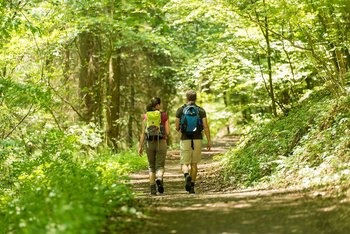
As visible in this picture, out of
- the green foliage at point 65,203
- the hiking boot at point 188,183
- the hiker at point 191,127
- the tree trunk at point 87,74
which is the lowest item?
the hiking boot at point 188,183

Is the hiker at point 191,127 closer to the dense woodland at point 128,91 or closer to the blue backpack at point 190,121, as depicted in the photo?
the blue backpack at point 190,121

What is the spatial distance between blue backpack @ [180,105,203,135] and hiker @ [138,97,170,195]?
41 cm

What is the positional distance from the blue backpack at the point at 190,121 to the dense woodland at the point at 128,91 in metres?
1.91

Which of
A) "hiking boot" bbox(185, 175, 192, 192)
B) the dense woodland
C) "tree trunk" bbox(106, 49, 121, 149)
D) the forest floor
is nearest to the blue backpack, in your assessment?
"hiking boot" bbox(185, 175, 192, 192)

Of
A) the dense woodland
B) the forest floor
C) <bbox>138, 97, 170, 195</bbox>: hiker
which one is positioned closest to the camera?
the forest floor

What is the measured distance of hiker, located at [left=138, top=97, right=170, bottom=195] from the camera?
1027cm

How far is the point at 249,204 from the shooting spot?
7.32 m

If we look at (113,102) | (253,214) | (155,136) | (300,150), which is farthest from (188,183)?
(113,102)

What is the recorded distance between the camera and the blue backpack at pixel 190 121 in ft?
33.0

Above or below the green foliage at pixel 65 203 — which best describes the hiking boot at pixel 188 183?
below

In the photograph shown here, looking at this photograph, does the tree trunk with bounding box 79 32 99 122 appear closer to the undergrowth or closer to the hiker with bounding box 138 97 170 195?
the undergrowth

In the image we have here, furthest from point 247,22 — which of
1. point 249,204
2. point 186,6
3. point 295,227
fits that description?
point 295,227

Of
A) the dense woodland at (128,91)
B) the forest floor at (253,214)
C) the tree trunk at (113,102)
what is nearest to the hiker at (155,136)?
the dense woodland at (128,91)

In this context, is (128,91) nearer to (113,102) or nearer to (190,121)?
(113,102)
